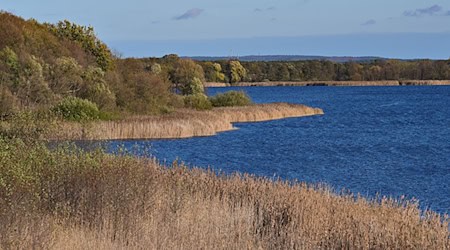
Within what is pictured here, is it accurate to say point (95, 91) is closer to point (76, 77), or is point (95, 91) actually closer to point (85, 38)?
point (76, 77)

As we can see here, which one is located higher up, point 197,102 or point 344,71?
point 197,102

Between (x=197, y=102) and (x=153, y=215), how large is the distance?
123 feet

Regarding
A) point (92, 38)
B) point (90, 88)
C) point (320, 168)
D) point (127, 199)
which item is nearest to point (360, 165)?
Answer: point (320, 168)

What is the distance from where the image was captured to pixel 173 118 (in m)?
36.9

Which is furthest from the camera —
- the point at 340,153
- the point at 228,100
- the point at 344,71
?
the point at 344,71

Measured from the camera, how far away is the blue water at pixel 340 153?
21297 mm

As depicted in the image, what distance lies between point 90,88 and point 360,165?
15.2 metres

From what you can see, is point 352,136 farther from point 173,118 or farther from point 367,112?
point 367,112

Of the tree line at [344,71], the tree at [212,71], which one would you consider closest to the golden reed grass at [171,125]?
the tree at [212,71]

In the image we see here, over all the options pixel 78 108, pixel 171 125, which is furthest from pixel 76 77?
pixel 171 125

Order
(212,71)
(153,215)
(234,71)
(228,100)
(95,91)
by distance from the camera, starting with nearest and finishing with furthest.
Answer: (153,215) < (95,91) < (228,100) < (212,71) < (234,71)

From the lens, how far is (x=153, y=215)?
9.71 meters

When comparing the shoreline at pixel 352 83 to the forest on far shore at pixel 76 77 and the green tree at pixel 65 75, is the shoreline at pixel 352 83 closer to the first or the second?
the forest on far shore at pixel 76 77

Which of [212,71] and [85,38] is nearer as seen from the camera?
[85,38]
